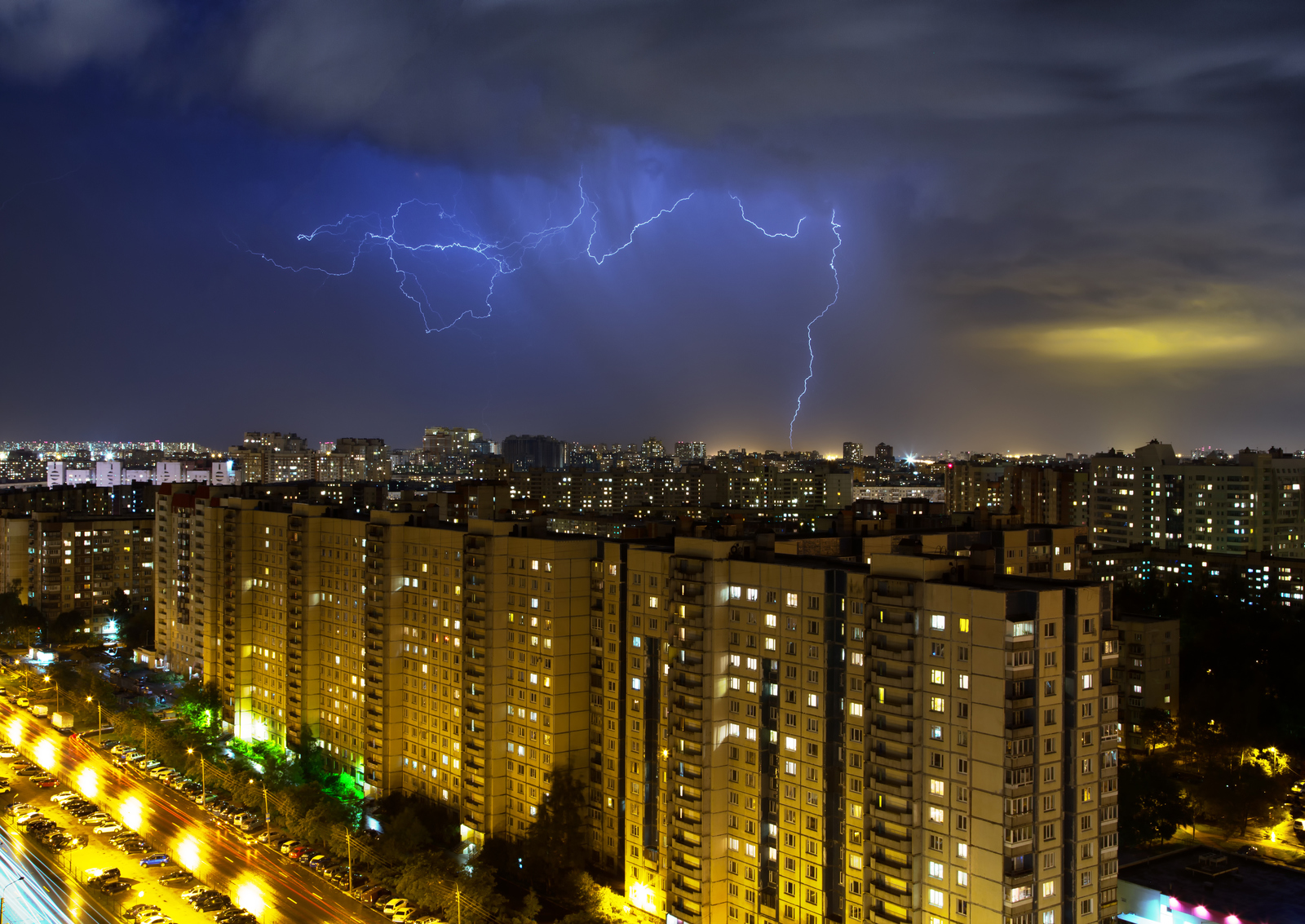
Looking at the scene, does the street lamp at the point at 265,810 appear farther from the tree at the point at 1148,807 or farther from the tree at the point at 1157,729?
the tree at the point at 1157,729

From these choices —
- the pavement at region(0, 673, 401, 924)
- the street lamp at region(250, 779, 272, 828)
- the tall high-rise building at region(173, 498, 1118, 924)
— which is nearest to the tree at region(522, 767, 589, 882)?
the tall high-rise building at region(173, 498, 1118, 924)

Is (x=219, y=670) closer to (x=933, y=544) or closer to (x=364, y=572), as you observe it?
(x=364, y=572)

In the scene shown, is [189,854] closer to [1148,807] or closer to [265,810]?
[265,810]

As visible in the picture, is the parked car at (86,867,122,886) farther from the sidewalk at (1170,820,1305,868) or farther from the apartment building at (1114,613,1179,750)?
the apartment building at (1114,613,1179,750)

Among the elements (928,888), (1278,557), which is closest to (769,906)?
(928,888)

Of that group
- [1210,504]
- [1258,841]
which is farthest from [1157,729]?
[1210,504]

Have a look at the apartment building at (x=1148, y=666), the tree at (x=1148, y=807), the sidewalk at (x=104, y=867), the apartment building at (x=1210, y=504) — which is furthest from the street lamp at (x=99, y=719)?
the apartment building at (x=1210, y=504)

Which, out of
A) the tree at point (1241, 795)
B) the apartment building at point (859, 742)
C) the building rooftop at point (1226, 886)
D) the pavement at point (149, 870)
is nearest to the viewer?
the apartment building at point (859, 742)
